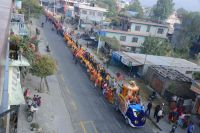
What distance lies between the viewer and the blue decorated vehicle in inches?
799

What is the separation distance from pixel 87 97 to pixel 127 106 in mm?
5144

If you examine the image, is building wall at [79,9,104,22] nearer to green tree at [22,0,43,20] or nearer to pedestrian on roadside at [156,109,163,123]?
green tree at [22,0,43,20]

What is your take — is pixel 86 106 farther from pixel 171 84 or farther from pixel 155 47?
pixel 155 47

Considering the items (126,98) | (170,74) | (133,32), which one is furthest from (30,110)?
(133,32)

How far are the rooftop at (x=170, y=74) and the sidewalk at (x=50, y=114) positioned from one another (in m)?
10.6

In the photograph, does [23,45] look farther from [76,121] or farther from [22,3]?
[22,3]

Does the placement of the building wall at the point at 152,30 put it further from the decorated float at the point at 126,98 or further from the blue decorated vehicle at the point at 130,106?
the blue decorated vehicle at the point at 130,106

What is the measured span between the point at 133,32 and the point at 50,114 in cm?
3662

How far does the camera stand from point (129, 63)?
111ft

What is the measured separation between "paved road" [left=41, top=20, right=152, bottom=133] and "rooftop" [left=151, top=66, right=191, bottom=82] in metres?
7.08

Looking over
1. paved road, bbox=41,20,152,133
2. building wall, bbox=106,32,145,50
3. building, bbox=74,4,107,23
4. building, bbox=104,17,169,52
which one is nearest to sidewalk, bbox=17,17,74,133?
paved road, bbox=41,20,152,133

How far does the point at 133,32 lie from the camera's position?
54250mm

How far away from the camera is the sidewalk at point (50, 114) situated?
18.2 meters

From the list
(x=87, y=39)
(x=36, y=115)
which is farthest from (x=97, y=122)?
(x=87, y=39)
